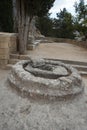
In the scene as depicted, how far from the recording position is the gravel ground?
2535 mm

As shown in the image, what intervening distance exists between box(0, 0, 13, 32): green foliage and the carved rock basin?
5.71m

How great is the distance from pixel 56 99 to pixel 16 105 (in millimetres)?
594

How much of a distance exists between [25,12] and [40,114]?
4.22m

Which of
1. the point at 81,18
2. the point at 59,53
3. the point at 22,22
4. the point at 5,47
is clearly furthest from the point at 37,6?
the point at 81,18

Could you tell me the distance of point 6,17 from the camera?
341 inches

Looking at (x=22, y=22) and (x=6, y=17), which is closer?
(x=22, y=22)

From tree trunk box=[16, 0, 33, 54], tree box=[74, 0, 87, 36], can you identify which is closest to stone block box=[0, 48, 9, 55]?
tree trunk box=[16, 0, 33, 54]

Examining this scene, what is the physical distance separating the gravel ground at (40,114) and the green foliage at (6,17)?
6.18 metres

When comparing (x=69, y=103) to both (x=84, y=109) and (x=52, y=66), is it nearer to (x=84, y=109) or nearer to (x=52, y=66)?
(x=84, y=109)

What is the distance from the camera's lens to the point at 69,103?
2.89 m

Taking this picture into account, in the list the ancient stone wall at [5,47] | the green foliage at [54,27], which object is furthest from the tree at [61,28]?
the ancient stone wall at [5,47]

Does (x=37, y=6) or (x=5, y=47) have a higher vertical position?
(x=37, y=6)

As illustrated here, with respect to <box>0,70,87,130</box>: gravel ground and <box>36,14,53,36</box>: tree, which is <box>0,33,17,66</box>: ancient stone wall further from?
<box>36,14,53,36</box>: tree

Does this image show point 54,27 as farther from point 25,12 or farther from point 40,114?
point 40,114
